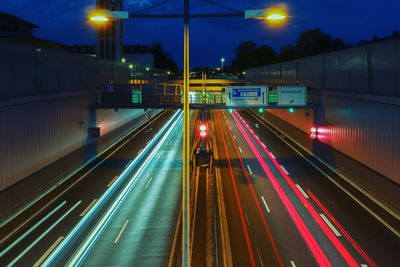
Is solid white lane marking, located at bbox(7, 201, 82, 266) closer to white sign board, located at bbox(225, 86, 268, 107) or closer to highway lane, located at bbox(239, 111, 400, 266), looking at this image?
highway lane, located at bbox(239, 111, 400, 266)

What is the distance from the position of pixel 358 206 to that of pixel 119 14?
2071 cm

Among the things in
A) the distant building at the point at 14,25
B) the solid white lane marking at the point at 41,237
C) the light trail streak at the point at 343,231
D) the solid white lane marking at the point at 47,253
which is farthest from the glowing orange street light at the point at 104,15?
the distant building at the point at 14,25

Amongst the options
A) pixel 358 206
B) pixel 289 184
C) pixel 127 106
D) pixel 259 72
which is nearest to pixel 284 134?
pixel 127 106

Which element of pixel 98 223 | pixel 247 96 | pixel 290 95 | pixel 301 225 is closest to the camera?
pixel 301 225

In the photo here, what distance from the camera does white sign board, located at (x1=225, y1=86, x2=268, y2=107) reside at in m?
44.5

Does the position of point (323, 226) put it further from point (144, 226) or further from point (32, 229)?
point (32, 229)

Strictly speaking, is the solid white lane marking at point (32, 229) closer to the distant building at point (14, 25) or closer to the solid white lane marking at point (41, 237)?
the solid white lane marking at point (41, 237)

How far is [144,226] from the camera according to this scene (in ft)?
81.8

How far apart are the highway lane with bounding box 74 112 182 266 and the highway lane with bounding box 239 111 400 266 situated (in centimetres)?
778

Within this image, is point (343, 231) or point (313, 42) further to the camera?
point (313, 42)

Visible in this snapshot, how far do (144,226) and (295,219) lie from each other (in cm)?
741

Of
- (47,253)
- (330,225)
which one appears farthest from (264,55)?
(47,253)

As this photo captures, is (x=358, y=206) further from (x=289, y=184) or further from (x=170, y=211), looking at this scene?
(x=170, y=211)

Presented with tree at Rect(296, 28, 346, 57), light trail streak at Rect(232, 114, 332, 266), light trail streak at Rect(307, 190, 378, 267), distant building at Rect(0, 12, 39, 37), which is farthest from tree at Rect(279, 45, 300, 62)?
light trail streak at Rect(307, 190, 378, 267)
